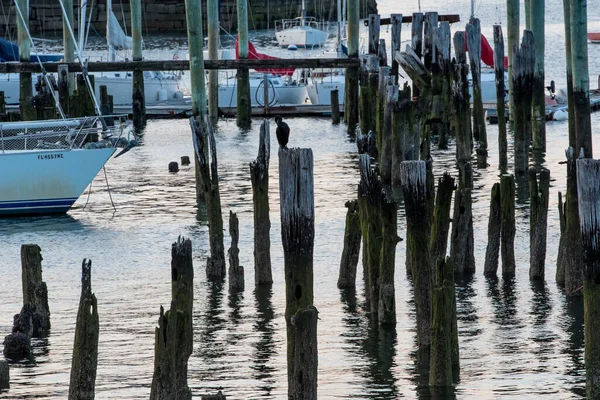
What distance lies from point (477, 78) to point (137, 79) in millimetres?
12815

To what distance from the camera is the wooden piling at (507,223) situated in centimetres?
1641

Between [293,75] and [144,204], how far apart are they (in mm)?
22491

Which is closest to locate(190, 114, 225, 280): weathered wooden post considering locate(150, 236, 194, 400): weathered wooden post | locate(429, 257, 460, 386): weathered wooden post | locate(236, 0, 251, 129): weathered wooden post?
locate(150, 236, 194, 400): weathered wooden post

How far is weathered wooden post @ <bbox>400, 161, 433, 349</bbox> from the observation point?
12922mm

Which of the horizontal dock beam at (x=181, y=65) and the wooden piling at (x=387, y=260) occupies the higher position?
the horizontal dock beam at (x=181, y=65)

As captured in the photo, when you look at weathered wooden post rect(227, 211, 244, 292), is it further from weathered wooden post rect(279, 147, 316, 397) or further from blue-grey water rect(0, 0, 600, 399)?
weathered wooden post rect(279, 147, 316, 397)

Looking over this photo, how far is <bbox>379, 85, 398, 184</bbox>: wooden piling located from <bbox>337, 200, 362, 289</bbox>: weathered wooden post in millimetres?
8333

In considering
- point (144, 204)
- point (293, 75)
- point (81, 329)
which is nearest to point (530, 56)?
point (144, 204)

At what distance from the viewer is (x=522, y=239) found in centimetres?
2042

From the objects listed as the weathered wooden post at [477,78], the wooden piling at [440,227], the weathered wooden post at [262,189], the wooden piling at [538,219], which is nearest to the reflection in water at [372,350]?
the wooden piling at [440,227]

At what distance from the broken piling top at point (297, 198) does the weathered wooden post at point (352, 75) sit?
81.6 feet

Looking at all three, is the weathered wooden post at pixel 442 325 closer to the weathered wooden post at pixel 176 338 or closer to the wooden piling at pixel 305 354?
the wooden piling at pixel 305 354

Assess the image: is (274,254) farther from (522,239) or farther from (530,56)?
(530,56)

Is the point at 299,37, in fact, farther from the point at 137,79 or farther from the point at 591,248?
the point at 591,248
